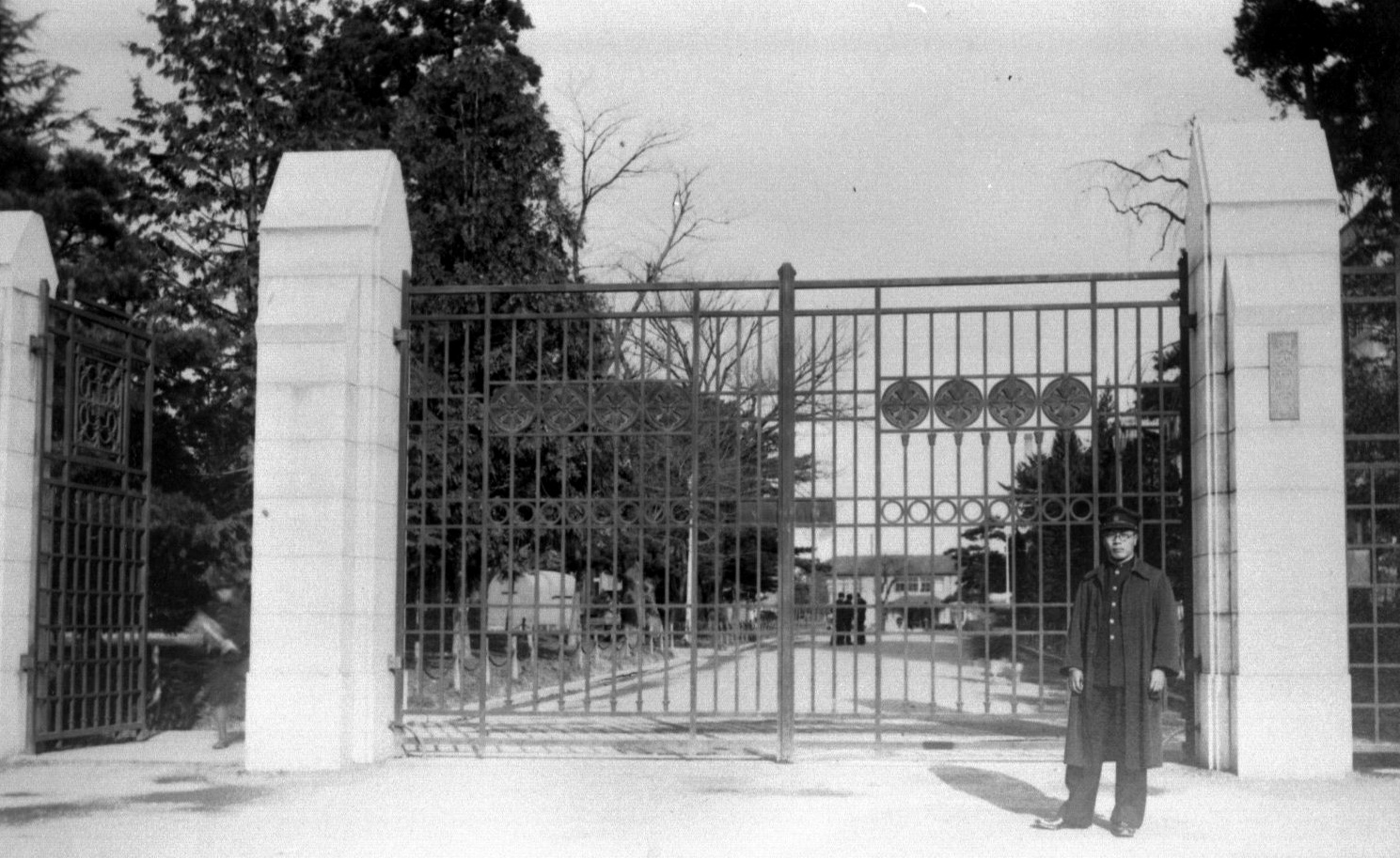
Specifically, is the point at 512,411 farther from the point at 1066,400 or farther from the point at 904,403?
the point at 1066,400

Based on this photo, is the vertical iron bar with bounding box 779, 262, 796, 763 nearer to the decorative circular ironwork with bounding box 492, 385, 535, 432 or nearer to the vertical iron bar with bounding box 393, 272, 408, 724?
the decorative circular ironwork with bounding box 492, 385, 535, 432

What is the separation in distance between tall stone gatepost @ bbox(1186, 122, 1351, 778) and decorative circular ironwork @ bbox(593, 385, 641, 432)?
170 inches

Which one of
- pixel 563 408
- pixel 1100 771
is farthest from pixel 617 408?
pixel 1100 771

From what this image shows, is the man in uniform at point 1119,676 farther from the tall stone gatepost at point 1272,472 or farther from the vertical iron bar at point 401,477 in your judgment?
the vertical iron bar at point 401,477

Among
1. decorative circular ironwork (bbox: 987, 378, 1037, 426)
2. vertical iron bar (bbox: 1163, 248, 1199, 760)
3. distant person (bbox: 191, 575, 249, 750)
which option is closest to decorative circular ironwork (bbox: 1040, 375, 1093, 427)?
decorative circular ironwork (bbox: 987, 378, 1037, 426)

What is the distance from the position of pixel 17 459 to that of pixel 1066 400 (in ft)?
26.5

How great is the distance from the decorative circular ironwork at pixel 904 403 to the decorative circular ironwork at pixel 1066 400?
2.96 ft

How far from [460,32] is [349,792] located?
66.3 ft

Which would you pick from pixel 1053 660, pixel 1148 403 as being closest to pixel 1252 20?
pixel 1148 403

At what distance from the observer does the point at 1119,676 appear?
8.09 meters

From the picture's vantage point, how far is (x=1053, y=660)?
25.0 m

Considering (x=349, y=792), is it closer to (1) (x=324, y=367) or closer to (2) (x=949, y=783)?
(1) (x=324, y=367)

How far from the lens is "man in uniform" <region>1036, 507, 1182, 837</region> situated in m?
7.98

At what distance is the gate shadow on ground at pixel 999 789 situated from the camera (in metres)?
8.91
